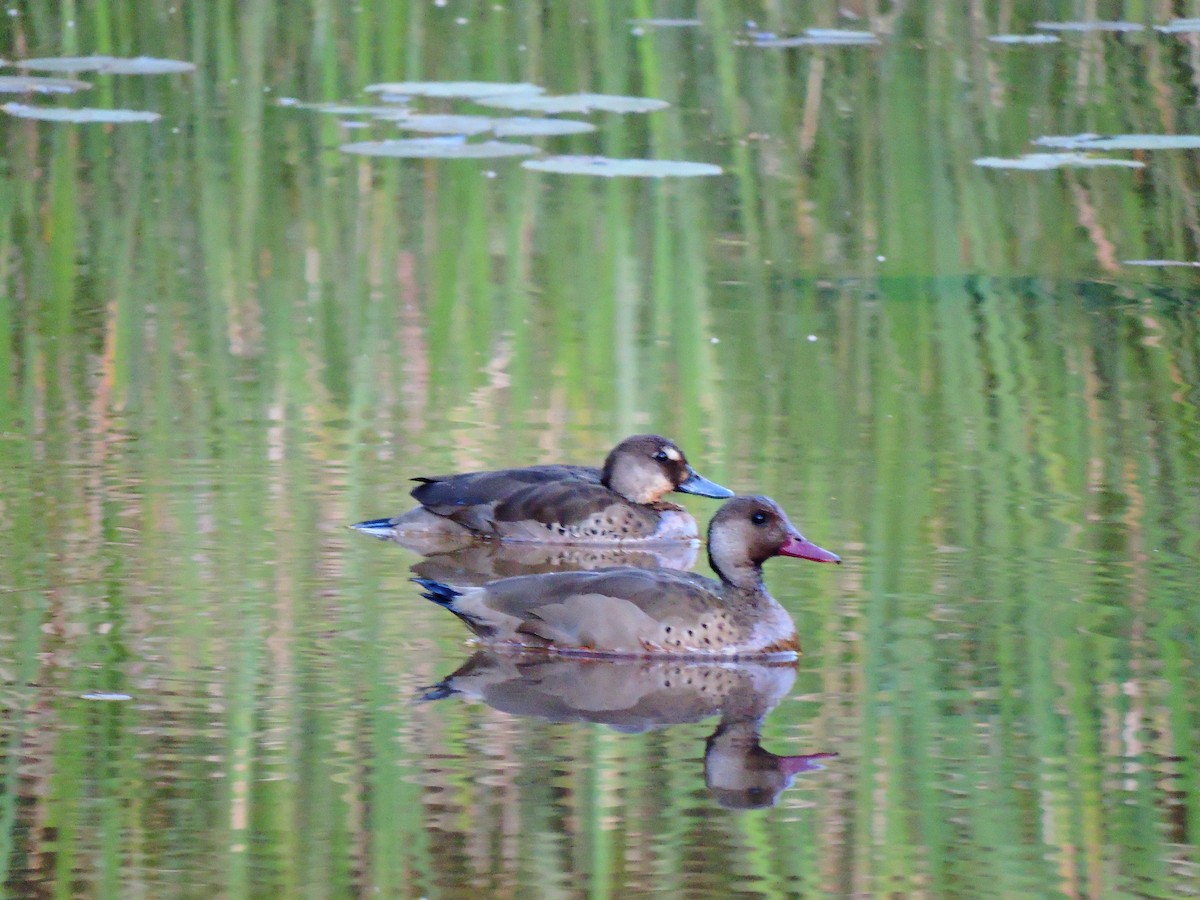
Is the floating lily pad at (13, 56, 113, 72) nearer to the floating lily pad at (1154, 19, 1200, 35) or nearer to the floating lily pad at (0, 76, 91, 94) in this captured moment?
the floating lily pad at (0, 76, 91, 94)

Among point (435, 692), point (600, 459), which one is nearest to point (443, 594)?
point (435, 692)

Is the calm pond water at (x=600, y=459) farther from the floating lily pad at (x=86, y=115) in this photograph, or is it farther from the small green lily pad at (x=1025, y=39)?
the small green lily pad at (x=1025, y=39)

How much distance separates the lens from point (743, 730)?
5355 mm

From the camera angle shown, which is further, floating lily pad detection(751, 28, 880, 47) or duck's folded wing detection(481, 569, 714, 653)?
floating lily pad detection(751, 28, 880, 47)

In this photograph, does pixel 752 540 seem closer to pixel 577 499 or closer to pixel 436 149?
pixel 577 499

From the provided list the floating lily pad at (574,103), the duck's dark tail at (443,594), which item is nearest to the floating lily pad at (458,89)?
the floating lily pad at (574,103)

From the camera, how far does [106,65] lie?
1515 cm

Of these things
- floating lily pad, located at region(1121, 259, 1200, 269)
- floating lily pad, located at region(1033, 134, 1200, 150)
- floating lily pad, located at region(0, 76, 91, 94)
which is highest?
floating lily pad, located at region(0, 76, 91, 94)

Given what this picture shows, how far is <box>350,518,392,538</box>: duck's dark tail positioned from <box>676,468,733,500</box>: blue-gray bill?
1.06 metres

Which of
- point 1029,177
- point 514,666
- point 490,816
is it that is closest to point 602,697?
point 514,666

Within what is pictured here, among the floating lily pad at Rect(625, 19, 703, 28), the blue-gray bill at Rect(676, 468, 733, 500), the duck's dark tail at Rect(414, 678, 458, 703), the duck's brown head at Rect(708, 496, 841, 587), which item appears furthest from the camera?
the floating lily pad at Rect(625, 19, 703, 28)

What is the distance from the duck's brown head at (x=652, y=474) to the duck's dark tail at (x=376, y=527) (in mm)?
930

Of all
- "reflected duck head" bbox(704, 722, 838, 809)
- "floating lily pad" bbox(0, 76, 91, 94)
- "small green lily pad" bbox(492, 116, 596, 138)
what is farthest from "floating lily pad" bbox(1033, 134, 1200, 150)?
"reflected duck head" bbox(704, 722, 838, 809)

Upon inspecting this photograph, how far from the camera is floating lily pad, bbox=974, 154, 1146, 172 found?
13.0 m
